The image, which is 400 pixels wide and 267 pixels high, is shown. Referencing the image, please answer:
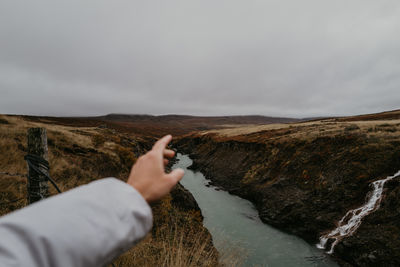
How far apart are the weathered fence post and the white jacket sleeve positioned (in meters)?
2.98

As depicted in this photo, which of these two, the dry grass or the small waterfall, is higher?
the dry grass

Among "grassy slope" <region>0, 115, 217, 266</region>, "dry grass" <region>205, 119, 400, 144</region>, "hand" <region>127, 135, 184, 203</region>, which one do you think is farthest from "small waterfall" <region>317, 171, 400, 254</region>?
"hand" <region>127, 135, 184, 203</region>

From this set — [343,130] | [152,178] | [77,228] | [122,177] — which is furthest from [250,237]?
[343,130]

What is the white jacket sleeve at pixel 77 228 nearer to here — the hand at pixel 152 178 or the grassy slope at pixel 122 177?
the hand at pixel 152 178

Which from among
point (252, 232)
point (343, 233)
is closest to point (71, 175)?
point (252, 232)

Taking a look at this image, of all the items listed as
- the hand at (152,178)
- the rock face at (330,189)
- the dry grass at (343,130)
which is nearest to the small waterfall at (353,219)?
the rock face at (330,189)

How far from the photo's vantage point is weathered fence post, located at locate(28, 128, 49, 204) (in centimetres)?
311

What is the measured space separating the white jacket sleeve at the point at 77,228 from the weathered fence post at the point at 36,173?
2.98 m

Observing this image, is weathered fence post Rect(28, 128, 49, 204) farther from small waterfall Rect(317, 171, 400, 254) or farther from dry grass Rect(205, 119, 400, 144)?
dry grass Rect(205, 119, 400, 144)

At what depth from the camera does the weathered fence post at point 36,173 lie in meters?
3.11

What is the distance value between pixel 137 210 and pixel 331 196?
47.4ft

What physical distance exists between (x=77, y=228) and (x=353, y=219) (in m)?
13.5

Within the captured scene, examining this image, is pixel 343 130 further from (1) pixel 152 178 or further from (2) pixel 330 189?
(1) pixel 152 178

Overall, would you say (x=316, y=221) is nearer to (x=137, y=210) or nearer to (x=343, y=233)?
(x=343, y=233)
